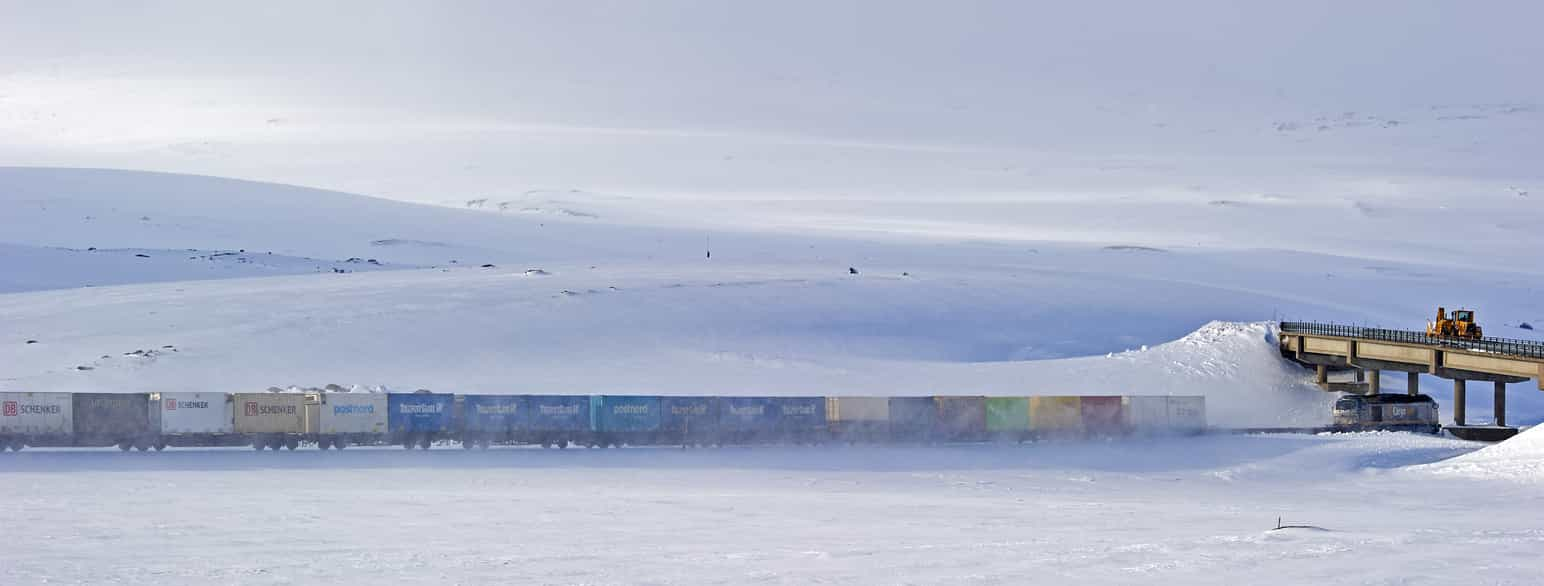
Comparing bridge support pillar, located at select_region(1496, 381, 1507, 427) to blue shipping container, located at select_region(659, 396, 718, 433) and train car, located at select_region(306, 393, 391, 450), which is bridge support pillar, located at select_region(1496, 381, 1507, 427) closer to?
blue shipping container, located at select_region(659, 396, 718, 433)

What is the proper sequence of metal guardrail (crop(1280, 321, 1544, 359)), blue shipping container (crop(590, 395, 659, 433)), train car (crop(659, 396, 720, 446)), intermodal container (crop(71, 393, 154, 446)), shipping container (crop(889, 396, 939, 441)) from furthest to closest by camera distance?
metal guardrail (crop(1280, 321, 1544, 359)), shipping container (crop(889, 396, 939, 441)), train car (crop(659, 396, 720, 446)), blue shipping container (crop(590, 395, 659, 433)), intermodal container (crop(71, 393, 154, 446))

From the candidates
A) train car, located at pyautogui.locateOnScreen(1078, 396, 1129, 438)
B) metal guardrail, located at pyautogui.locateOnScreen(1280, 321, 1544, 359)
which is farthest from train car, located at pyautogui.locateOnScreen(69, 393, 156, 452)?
metal guardrail, located at pyautogui.locateOnScreen(1280, 321, 1544, 359)

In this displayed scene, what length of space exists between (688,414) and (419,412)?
28.0ft

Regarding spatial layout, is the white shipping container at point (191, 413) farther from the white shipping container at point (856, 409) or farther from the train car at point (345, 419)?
the white shipping container at point (856, 409)

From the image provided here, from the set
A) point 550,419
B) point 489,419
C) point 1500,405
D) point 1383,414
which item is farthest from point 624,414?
point 1500,405

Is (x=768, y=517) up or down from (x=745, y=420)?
down

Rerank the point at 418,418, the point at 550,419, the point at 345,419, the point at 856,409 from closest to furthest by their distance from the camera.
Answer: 1. the point at 345,419
2. the point at 418,418
3. the point at 550,419
4. the point at 856,409

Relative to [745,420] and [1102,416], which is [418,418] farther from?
[1102,416]

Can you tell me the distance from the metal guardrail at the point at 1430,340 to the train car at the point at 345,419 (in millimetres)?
38339

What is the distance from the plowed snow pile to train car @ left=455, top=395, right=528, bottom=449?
26.8 m

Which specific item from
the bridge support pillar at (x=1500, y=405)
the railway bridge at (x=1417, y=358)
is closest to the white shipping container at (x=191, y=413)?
the railway bridge at (x=1417, y=358)

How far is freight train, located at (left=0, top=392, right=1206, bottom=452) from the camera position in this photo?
51.9 m

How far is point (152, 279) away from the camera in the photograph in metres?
94.9

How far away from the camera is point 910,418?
197ft
